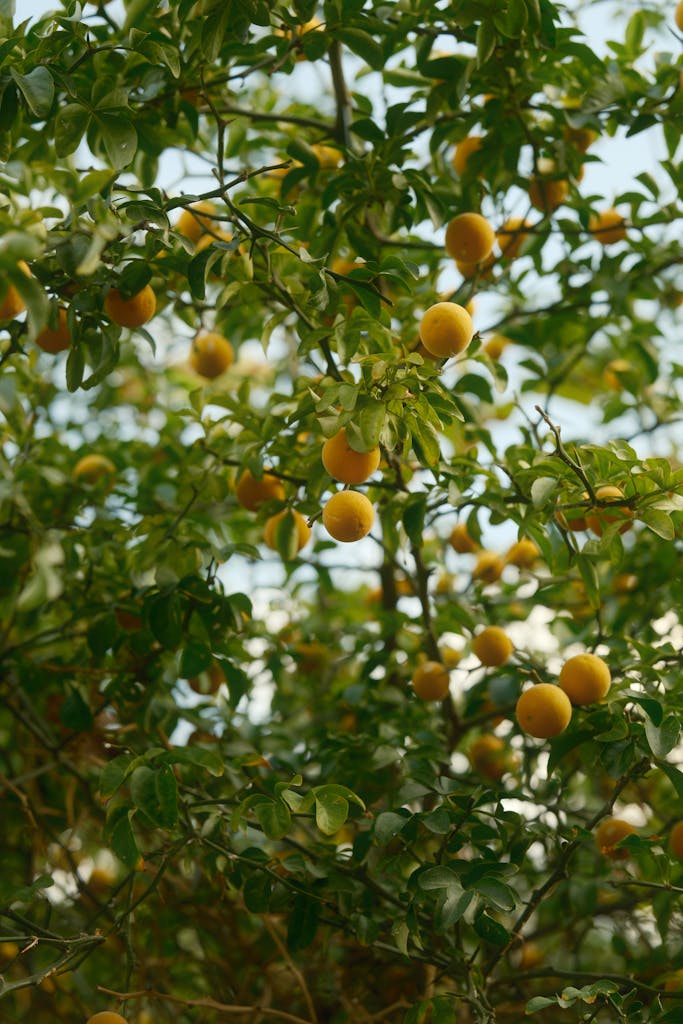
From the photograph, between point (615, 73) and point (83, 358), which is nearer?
point (83, 358)

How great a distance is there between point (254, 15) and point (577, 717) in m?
1.09

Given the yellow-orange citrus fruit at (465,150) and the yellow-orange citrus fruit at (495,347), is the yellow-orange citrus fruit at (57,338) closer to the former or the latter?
the yellow-orange citrus fruit at (465,150)

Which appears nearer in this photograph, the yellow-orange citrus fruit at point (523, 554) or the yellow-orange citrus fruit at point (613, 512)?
the yellow-orange citrus fruit at point (613, 512)

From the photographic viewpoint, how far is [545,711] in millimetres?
1361

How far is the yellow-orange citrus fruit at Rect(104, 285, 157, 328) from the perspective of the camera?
138 centimetres

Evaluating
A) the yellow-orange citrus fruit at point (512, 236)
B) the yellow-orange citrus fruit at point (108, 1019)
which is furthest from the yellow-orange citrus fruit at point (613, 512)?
→ the yellow-orange citrus fruit at point (108, 1019)

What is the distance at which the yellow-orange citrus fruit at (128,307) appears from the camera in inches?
54.2

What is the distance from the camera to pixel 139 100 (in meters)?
1.49

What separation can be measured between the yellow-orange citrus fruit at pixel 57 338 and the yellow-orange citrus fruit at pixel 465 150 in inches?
29.0

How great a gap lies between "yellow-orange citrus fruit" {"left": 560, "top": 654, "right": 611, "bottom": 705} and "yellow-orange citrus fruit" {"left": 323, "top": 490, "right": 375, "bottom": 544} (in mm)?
388

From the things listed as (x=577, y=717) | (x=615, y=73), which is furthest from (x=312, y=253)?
(x=577, y=717)

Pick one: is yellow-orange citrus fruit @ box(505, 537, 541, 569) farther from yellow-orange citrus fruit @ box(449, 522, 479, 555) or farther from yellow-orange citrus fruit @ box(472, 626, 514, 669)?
yellow-orange citrus fruit @ box(472, 626, 514, 669)

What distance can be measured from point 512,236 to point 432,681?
888 mm

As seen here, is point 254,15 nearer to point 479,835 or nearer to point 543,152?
point 543,152
